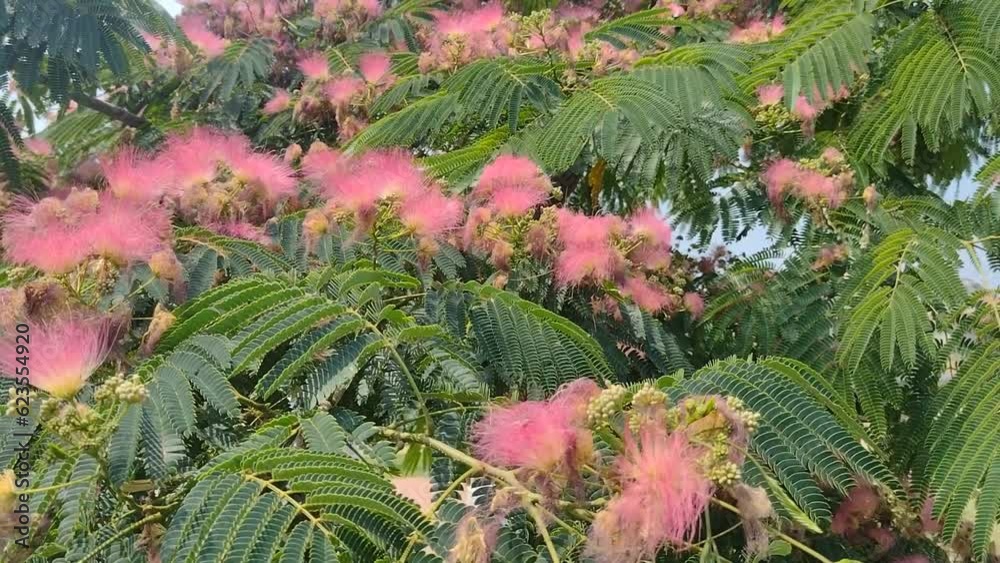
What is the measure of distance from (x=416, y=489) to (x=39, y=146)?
11.3 ft

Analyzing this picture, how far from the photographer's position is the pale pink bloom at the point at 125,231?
208cm

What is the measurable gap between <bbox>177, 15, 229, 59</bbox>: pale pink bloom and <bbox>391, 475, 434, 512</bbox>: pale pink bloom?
319cm

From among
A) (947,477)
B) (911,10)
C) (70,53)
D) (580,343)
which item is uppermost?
(70,53)

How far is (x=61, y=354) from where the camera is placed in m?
1.70

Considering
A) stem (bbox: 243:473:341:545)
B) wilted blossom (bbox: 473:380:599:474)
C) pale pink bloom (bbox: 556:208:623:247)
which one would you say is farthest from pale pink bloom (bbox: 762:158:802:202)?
stem (bbox: 243:473:341:545)

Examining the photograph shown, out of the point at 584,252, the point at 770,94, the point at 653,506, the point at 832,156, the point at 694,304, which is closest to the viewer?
the point at 653,506

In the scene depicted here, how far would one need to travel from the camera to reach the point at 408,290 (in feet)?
7.79

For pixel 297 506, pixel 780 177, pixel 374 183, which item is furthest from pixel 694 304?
pixel 297 506

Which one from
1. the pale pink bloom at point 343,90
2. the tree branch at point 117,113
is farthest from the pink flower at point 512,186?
the tree branch at point 117,113

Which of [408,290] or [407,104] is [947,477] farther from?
[407,104]

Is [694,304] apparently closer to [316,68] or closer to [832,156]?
[832,156]

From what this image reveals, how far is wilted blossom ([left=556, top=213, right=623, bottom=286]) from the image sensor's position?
2.44m

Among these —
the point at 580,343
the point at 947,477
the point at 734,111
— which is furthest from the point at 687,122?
the point at 947,477

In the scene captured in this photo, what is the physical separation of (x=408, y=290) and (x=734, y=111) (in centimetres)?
139
